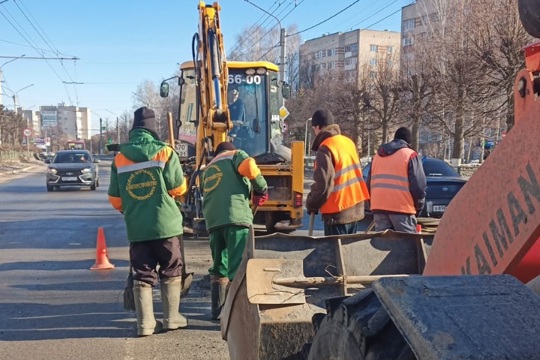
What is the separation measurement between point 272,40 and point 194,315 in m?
49.2

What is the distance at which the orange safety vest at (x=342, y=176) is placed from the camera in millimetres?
5523

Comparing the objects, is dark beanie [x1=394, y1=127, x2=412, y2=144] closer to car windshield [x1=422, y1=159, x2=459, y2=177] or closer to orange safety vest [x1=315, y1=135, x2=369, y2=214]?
orange safety vest [x1=315, y1=135, x2=369, y2=214]

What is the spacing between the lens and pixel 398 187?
5.59 meters

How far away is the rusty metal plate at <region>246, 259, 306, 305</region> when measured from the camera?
121 inches

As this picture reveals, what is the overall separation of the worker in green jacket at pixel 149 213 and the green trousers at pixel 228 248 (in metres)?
0.40

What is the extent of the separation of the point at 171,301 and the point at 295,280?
2446 millimetres

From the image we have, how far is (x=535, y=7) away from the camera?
1.74 metres

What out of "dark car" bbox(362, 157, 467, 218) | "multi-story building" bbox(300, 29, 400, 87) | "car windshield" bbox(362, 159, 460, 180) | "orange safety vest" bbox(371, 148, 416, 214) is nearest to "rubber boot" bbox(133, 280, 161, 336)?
"orange safety vest" bbox(371, 148, 416, 214)

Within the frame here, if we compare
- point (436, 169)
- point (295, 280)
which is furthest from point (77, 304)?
point (436, 169)

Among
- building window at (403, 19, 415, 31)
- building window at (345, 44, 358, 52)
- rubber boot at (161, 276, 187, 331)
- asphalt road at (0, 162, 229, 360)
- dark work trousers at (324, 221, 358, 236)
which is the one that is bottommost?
asphalt road at (0, 162, 229, 360)

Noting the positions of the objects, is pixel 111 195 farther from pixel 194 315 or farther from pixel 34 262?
pixel 34 262

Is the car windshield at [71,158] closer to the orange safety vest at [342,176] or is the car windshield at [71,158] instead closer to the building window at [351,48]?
the orange safety vest at [342,176]

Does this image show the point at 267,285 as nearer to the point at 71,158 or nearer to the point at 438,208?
the point at 438,208

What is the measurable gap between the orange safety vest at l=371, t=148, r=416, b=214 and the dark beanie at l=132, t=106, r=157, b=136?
86.1 inches
